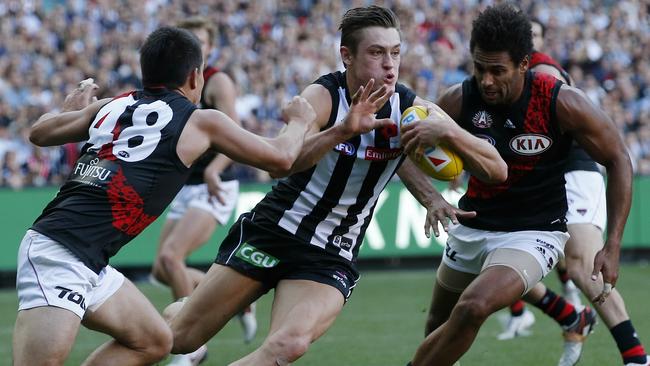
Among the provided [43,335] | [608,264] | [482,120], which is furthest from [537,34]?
[43,335]

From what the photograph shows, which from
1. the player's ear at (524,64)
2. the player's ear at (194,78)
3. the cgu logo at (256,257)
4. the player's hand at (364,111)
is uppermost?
the player's ear at (194,78)

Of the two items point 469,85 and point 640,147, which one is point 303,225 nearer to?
point 469,85

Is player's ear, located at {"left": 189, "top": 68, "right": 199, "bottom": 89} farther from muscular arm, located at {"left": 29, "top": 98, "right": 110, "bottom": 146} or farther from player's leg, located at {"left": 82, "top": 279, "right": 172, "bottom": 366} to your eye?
player's leg, located at {"left": 82, "top": 279, "right": 172, "bottom": 366}

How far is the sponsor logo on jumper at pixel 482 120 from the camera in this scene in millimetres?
6438

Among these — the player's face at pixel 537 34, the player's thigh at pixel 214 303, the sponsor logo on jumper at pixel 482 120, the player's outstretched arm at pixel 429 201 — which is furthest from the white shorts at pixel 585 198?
the player's thigh at pixel 214 303

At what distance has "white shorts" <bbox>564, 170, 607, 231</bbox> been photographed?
7941 mm

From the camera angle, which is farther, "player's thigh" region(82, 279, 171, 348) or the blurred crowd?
the blurred crowd

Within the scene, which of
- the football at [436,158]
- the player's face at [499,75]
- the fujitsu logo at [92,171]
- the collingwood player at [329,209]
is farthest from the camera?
the player's face at [499,75]

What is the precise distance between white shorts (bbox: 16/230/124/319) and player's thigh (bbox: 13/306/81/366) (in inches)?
1.5

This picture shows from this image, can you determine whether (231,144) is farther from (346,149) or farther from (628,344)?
(628,344)

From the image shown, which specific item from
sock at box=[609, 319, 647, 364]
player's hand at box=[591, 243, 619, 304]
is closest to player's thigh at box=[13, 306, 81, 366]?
player's hand at box=[591, 243, 619, 304]

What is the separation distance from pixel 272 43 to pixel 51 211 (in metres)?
14.0

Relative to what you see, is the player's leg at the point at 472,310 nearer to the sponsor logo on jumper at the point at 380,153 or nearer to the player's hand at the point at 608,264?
the player's hand at the point at 608,264

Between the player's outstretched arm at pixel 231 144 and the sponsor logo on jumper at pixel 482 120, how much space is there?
4.89 feet
